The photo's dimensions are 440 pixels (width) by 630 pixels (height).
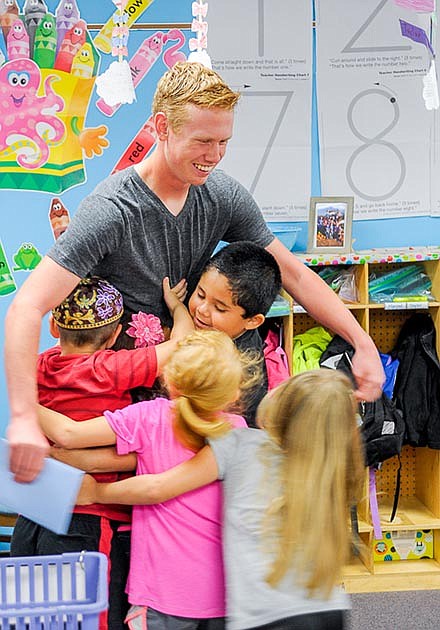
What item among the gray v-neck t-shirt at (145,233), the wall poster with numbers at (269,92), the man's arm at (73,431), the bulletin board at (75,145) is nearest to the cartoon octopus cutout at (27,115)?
the bulletin board at (75,145)

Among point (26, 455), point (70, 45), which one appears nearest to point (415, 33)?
point (70, 45)

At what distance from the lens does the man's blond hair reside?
205cm

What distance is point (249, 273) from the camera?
2184 millimetres

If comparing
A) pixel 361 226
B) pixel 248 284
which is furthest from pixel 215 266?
pixel 361 226

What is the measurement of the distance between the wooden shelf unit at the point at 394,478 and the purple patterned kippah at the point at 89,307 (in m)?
1.90

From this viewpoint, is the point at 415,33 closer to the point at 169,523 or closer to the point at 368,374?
the point at 368,374

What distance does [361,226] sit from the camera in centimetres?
430

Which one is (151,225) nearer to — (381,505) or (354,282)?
(354,282)

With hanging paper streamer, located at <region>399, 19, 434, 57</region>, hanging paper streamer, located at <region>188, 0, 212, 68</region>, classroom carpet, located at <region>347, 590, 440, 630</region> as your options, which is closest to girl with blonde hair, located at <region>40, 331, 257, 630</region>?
hanging paper streamer, located at <region>188, 0, 212, 68</region>

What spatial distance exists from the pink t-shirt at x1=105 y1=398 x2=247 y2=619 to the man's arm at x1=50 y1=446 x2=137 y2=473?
0.03 metres

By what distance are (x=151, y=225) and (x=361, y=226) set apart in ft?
7.54

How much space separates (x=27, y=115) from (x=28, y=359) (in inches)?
92.6

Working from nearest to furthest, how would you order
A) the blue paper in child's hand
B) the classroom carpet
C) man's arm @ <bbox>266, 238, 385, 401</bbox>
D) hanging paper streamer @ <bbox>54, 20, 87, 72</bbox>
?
the blue paper in child's hand, man's arm @ <bbox>266, 238, 385, 401</bbox>, the classroom carpet, hanging paper streamer @ <bbox>54, 20, 87, 72</bbox>

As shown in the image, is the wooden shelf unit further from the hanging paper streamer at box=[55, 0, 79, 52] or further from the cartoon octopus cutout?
the hanging paper streamer at box=[55, 0, 79, 52]
